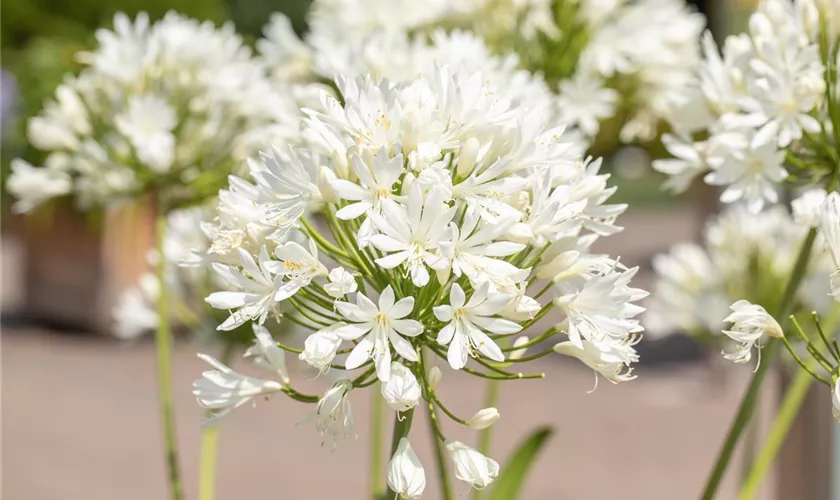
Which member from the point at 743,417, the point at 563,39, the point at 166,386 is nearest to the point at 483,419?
the point at 743,417

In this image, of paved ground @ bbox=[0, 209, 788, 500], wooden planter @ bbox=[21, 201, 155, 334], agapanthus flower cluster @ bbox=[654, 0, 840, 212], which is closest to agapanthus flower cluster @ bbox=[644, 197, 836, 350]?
agapanthus flower cluster @ bbox=[654, 0, 840, 212]

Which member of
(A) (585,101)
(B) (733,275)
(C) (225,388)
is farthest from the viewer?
(B) (733,275)

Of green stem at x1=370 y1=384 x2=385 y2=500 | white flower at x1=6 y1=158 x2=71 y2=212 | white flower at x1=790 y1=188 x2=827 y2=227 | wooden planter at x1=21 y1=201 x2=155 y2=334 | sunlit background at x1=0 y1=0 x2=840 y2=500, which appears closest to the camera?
white flower at x1=790 y1=188 x2=827 y2=227

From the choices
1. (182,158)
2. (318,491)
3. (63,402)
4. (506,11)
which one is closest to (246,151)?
(182,158)

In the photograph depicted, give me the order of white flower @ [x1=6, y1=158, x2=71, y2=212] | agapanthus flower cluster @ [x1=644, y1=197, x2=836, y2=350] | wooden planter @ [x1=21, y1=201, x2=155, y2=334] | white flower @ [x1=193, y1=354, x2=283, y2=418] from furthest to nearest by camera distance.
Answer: wooden planter @ [x1=21, y1=201, x2=155, y2=334] → agapanthus flower cluster @ [x1=644, y1=197, x2=836, y2=350] → white flower @ [x1=6, y1=158, x2=71, y2=212] → white flower @ [x1=193, y1=354, x2=283, y2=418]

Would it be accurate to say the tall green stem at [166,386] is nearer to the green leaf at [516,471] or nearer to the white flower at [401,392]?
the green leaf at [516,471]

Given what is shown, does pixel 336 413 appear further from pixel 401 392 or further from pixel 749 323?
pixel 749 323

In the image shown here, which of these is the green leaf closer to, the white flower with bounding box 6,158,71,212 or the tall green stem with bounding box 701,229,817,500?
the tall green stem with bounding box 701,229,817,500
